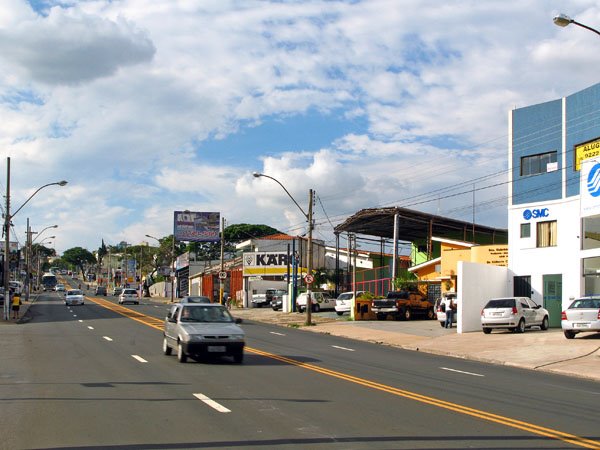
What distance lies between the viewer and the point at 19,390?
524 inches

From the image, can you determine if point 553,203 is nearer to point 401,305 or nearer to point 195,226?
point 401,305

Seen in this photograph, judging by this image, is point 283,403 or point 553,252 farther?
point 553,252

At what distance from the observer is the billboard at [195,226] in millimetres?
100375

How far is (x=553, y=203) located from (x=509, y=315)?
22.9ft

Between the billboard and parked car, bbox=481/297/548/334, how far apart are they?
239ft

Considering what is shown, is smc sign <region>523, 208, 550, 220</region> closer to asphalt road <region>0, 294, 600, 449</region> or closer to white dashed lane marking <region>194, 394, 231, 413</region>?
asphalt road <region>0, 294, 600, 449</region>

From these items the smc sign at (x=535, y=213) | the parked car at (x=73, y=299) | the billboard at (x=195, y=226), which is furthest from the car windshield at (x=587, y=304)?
the billboard at (x=195, y=226)

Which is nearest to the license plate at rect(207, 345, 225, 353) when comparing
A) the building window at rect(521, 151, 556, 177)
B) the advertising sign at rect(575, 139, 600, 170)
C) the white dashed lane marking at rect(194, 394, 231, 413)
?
the white dashed lane marking at rect(194, 394, 231, 413)

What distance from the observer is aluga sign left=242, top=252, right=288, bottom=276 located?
76562mm

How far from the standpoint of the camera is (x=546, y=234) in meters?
34.7

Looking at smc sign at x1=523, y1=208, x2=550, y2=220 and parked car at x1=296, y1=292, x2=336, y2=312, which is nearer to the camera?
smc sign at x1=523, y1=208, x2=550, y2=220

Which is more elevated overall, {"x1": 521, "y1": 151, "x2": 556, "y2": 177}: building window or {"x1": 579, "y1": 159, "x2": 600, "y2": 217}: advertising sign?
{"x1": 521, "y1": 151, "x2": 556, "y2": 177}: building window

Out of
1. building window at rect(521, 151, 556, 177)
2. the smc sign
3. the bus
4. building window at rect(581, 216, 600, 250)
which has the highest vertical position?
building window at rect(521, 151, 556, 177)

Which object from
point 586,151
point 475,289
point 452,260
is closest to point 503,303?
point 475,289
